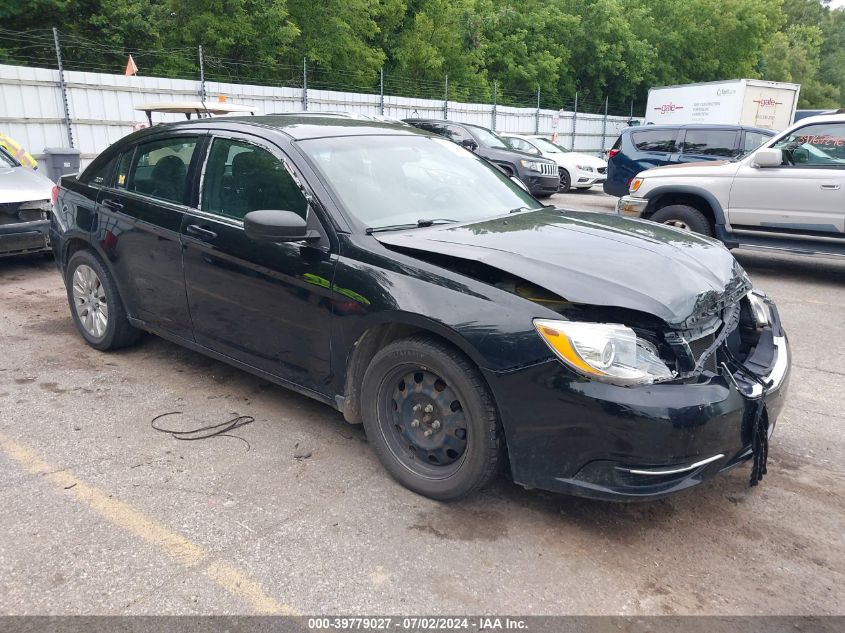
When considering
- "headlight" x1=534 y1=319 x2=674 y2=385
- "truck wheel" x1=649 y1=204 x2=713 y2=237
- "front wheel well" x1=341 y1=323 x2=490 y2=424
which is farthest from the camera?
"truck wheel" x1=649 y1=204 x2=713 y2=237

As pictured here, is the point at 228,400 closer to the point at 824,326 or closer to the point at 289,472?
the point at 289,472

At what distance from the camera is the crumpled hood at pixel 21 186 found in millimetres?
7480

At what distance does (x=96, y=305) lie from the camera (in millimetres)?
5172

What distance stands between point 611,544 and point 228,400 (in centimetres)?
251

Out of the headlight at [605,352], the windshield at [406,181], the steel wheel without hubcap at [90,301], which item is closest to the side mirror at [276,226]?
the windshield at [406,181]

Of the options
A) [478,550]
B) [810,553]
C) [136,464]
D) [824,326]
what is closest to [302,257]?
[136,464]

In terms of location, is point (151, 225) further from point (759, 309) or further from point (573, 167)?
point (573, 167)

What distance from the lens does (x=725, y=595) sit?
2.68m

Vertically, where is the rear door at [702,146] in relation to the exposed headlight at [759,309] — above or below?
above

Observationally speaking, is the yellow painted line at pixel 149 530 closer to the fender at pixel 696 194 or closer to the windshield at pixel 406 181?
the windshield at pixel 406 181

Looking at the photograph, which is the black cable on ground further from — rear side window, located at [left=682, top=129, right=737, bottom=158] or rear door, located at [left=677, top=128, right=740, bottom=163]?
rear side window, located at [left=682, top=129, right=737, bottom=158]

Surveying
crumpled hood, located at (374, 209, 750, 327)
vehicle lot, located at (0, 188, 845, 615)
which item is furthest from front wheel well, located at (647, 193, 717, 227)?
crumpled hood, located at (374, 209, 750, 327)

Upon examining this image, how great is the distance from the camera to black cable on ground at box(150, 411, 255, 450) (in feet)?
12.9

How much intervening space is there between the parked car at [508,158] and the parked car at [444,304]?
34.6 ft
